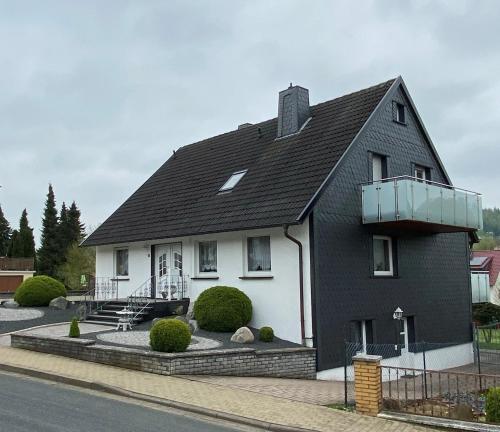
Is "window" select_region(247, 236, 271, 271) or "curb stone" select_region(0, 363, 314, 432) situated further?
"window" select_region(247, 236, 271, 271)

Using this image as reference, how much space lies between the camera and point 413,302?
1888 centimetres

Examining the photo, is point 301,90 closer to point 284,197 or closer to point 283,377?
point 284,197

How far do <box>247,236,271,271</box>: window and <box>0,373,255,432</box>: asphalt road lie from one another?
293 inches

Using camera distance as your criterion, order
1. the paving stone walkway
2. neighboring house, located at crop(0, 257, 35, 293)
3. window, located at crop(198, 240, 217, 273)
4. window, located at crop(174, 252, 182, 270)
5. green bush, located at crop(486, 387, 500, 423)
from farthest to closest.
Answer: neighboring house, located at crop(0, 257, 35, 293) < window, located at crop(174, 252, 182, 270) < window, located at crop(198, 240, 217, 273) < the paving stone walkway < green bush, located at crop(486, 387, 500, 423)

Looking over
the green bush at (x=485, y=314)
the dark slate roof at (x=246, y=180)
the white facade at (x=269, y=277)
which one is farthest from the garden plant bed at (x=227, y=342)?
the green bush at (x=485, y=314)

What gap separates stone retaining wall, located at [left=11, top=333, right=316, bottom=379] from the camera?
1201 centimetres

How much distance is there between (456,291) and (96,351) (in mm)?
13675

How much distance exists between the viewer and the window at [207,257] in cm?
1866

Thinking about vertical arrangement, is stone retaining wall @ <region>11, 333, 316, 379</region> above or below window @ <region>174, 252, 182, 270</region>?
below

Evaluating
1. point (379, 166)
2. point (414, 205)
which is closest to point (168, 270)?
point (379, 166)

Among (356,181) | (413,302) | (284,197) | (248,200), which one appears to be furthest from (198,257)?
(413,302)

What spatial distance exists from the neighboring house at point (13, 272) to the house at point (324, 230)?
27201mm

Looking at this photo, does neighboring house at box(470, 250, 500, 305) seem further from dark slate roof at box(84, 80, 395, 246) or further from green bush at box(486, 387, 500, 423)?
green bush at box(486, 387, 500, 423)

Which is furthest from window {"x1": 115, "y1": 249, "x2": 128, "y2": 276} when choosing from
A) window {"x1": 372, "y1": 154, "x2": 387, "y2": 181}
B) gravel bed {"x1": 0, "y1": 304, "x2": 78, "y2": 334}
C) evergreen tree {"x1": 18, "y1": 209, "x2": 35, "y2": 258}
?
evergreen tree {"x1": 18, "y1": 209, "x2": 35, "y2": 258}
